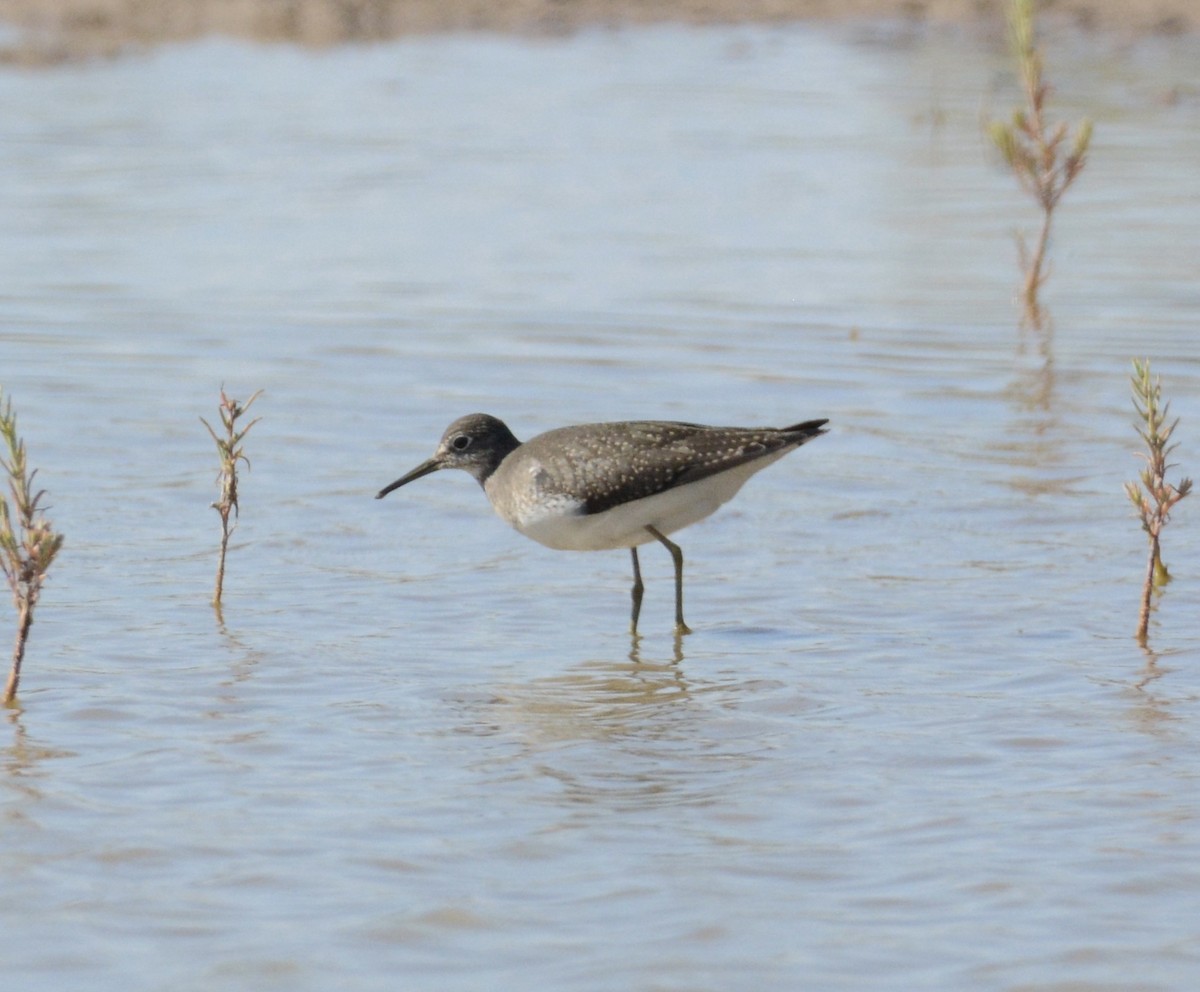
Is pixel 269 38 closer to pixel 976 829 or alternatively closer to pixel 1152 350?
pixel 1152 350

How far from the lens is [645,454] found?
9.13 meters

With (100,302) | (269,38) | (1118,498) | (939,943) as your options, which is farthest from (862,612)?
(269,38)

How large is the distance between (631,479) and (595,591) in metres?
0.85

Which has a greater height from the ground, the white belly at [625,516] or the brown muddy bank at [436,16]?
the brown muddy bank at [436,16]

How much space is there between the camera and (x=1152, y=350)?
13656 millimetres

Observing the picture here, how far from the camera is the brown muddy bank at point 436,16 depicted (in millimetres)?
27172

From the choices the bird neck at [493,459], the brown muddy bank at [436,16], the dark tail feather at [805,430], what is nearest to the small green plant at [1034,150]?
the dark tail feather at [805,430]

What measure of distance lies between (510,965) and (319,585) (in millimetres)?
4141

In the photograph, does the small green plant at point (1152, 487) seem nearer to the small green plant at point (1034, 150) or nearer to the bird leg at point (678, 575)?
the bird leg at point (678, 575)

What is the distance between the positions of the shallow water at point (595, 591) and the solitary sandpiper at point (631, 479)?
0.38 m

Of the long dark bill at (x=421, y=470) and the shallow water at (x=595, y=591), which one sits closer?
the shallow water at (x=595, y=591)

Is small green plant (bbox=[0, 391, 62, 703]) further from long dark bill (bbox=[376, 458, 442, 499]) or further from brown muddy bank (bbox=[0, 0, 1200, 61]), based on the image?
brown muddy bank (bbox=[0, 0, 1200, 61])

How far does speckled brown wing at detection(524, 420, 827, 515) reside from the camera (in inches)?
356

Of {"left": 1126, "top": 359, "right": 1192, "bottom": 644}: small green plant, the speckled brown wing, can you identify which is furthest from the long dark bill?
{"left": 1126, "top": 359, "right": 1192, "bottom": 644}: small green plant
